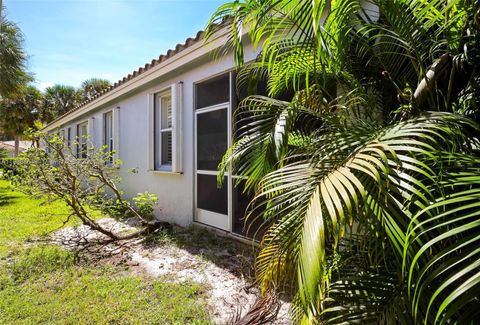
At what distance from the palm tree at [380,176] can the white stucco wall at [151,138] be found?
2248mm

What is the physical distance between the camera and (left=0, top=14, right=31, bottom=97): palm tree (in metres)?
11.1

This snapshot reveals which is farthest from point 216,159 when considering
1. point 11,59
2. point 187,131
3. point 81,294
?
point 11,59

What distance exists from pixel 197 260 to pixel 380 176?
371cm

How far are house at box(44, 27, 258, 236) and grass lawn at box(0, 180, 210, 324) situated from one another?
6.53ft

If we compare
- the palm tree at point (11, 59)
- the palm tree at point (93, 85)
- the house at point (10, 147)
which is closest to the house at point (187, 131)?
the palm tree at point (11, 59)

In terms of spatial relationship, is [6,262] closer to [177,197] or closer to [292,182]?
[177,197]

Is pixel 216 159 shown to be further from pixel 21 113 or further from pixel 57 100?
pixel 57 100

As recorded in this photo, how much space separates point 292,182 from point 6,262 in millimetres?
5155

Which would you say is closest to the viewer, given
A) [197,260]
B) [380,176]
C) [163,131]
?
[380,176]

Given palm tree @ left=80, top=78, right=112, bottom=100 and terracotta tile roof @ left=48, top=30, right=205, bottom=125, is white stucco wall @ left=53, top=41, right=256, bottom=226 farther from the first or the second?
palm tree @ left=80, top=78, right=112, bottom=100

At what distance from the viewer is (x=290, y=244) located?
144 cm

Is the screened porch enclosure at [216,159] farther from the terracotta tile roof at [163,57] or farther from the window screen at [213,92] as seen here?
the terracotta tile roof at [163,57]

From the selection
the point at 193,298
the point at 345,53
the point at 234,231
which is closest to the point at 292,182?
the point at 345,53

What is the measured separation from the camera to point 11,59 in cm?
1140
